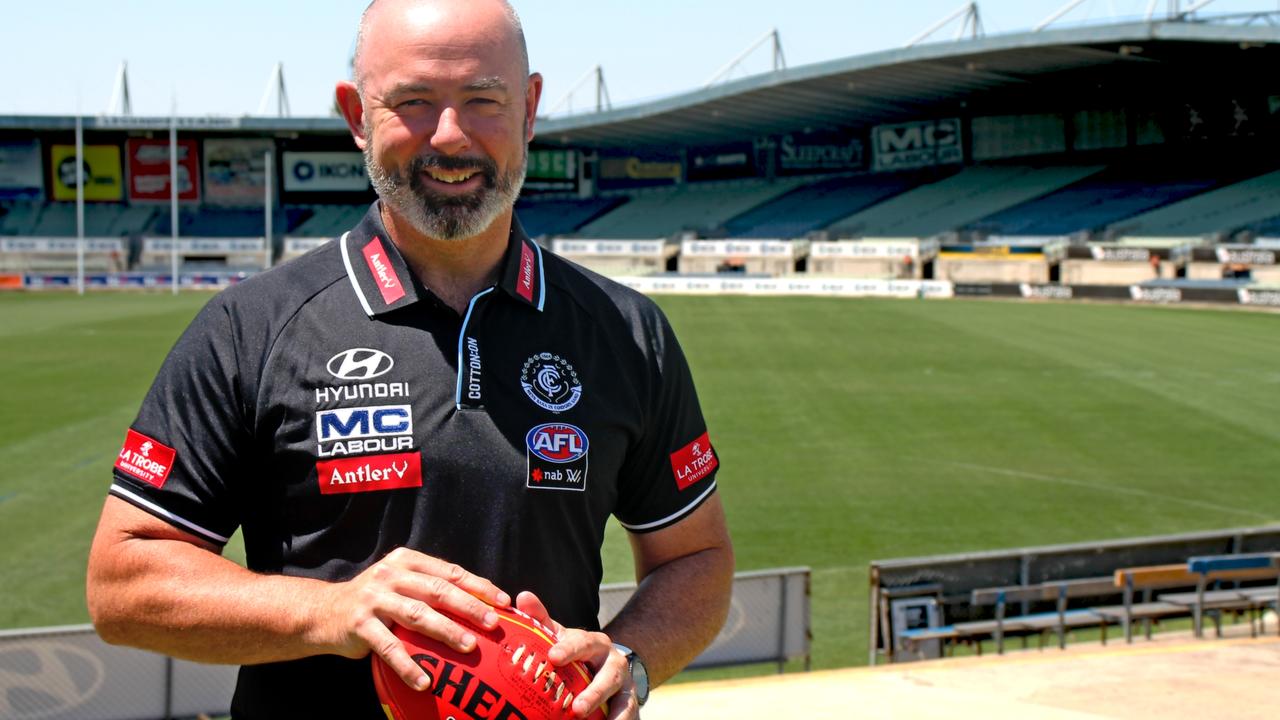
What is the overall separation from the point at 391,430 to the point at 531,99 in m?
0.74

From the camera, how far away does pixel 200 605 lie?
2.20m

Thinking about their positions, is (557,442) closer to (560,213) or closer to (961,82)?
(961,82)

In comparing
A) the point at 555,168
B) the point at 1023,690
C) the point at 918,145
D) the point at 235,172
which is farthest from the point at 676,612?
the point at 235,172

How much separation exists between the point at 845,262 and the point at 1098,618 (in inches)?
1910

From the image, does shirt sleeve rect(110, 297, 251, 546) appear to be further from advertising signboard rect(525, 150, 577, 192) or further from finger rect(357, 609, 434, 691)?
advertising signboard rect(525, 150, 577, 192)

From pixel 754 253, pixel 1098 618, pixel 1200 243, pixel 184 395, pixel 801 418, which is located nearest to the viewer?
pixel 184 395

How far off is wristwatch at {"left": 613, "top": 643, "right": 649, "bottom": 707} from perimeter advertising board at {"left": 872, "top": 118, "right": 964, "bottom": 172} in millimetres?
67095

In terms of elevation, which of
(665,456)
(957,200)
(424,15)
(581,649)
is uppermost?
(957,200)

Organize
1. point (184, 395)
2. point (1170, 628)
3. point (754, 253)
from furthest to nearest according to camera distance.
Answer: point (754, 253)
point (1170, 628)
point (184, 395)

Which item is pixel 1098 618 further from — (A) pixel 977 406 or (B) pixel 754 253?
(B) pixel 754 253

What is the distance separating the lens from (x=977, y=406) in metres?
21.6

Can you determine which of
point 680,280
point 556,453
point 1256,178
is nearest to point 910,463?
point 556,453

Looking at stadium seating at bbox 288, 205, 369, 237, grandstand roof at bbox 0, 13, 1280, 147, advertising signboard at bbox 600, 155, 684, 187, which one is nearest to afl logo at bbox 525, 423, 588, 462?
grandstand roof at bbox 0, 13, 1280, 147

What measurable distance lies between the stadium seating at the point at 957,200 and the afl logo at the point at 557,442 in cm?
5796
